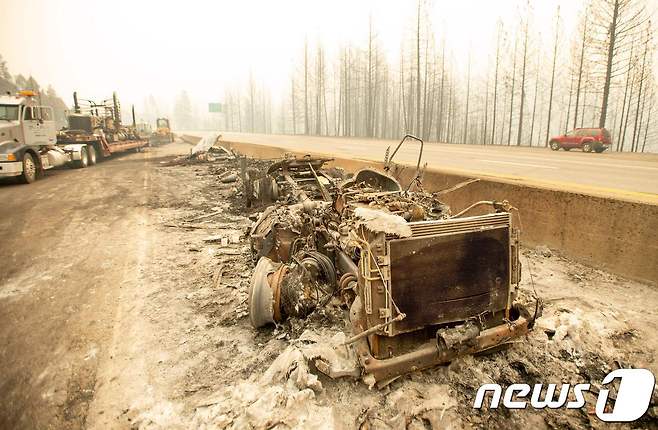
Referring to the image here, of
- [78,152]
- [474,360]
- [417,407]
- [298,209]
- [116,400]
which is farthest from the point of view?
[78,152]

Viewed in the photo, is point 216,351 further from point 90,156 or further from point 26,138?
point 90,156

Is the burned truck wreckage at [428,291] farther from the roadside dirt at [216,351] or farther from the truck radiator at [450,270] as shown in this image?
the roadside dirt at [216,351]

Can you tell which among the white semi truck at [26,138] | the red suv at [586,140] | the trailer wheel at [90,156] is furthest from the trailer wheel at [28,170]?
the red suv at [586,140]

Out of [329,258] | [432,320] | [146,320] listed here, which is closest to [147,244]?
[146,320]

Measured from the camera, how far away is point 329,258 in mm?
4125

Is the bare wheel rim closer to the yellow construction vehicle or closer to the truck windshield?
the truck windshield

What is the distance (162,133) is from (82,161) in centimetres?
2587

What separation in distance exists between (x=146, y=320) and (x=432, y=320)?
3.05 metres

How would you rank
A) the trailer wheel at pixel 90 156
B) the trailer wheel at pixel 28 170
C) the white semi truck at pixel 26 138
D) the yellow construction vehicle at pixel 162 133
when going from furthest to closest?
the yellow construction vehicle at pixel 162 133
the trailer wheel at pixel 90 156
the trailer wheel at pixel 28 170
the white semi truck at pixel 26 138

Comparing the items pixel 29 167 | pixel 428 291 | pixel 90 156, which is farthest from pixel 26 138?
pixel 428 291

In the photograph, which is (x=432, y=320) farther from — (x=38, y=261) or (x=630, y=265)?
(x=38, y=261)

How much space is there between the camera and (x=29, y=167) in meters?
12.7

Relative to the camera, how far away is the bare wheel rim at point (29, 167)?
493 inches

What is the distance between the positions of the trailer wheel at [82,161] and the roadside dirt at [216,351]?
45.0 feet
